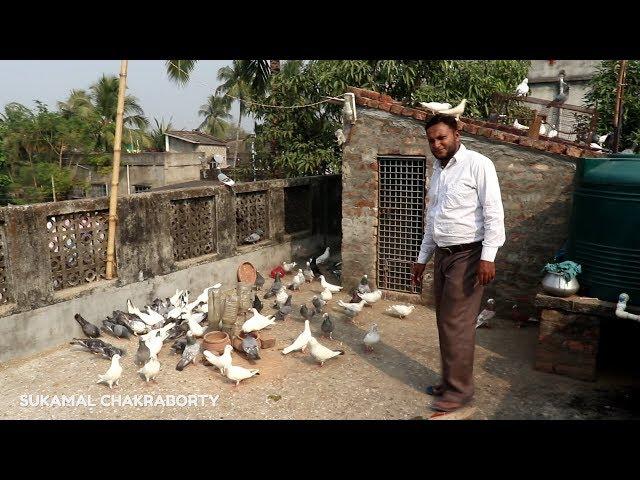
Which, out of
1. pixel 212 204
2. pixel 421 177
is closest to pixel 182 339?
pixel 212 204

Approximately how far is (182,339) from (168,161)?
52.1 feet

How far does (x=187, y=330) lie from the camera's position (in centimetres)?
611

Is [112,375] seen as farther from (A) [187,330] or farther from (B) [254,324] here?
(B) [254,324]

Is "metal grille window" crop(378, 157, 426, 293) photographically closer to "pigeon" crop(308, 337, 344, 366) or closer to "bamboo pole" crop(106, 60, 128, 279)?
"pigeon" crop(308, 337, 344, 366)

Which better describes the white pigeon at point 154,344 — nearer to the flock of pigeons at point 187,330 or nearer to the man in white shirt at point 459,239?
the flock of pigeons at point 187,330

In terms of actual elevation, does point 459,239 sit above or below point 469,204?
below

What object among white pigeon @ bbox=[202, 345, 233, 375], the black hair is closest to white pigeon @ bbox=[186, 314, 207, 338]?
white pigeon @ bbox=[202, 345, 233, 375]

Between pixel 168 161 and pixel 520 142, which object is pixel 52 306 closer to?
pixel 520 142

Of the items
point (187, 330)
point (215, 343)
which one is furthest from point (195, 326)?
point (215, 343)

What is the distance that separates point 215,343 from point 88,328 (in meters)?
1.85

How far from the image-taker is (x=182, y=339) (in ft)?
18.9

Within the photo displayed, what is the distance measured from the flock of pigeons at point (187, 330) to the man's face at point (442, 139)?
101 inches

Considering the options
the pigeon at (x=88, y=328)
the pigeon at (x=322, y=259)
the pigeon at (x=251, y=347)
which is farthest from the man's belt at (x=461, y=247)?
the pigeon at (x=322, y=259)

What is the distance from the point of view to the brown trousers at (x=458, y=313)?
397cm
